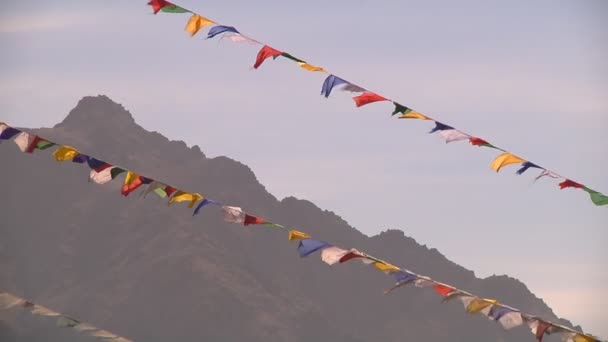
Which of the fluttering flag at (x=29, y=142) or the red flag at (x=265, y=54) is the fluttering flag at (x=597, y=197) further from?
the fluttering flag at (x=29, y=142)

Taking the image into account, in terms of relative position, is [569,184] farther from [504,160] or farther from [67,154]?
[67,154]

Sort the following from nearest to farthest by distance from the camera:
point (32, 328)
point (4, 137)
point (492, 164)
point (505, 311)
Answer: point (505, 311) < point (492, 164) < point (4, 137) < point (32, 328)

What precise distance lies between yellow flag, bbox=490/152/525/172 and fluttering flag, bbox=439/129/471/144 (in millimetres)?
608

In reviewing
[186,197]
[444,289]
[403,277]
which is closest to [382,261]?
[403,277]

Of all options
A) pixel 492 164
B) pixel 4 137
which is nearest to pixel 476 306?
pixel 492 164

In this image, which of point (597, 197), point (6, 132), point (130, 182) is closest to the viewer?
point (597, 197)

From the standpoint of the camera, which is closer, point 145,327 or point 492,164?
point 492,164

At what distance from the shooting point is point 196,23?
57.3 ft

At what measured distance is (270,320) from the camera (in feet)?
644

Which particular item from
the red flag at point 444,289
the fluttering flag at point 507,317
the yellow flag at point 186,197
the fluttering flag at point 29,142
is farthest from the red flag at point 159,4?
the fluttering flag at point 507,317

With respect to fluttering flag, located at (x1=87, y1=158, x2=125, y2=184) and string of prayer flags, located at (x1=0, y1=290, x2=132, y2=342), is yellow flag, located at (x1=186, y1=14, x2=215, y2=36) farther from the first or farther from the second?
string of prayer flags, located at (x1=0, y1=290, x2=132, y2=342)

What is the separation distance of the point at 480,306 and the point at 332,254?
7.21 ft

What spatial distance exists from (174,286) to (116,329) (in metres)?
12.9

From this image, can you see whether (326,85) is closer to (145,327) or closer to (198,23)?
(198,23)
